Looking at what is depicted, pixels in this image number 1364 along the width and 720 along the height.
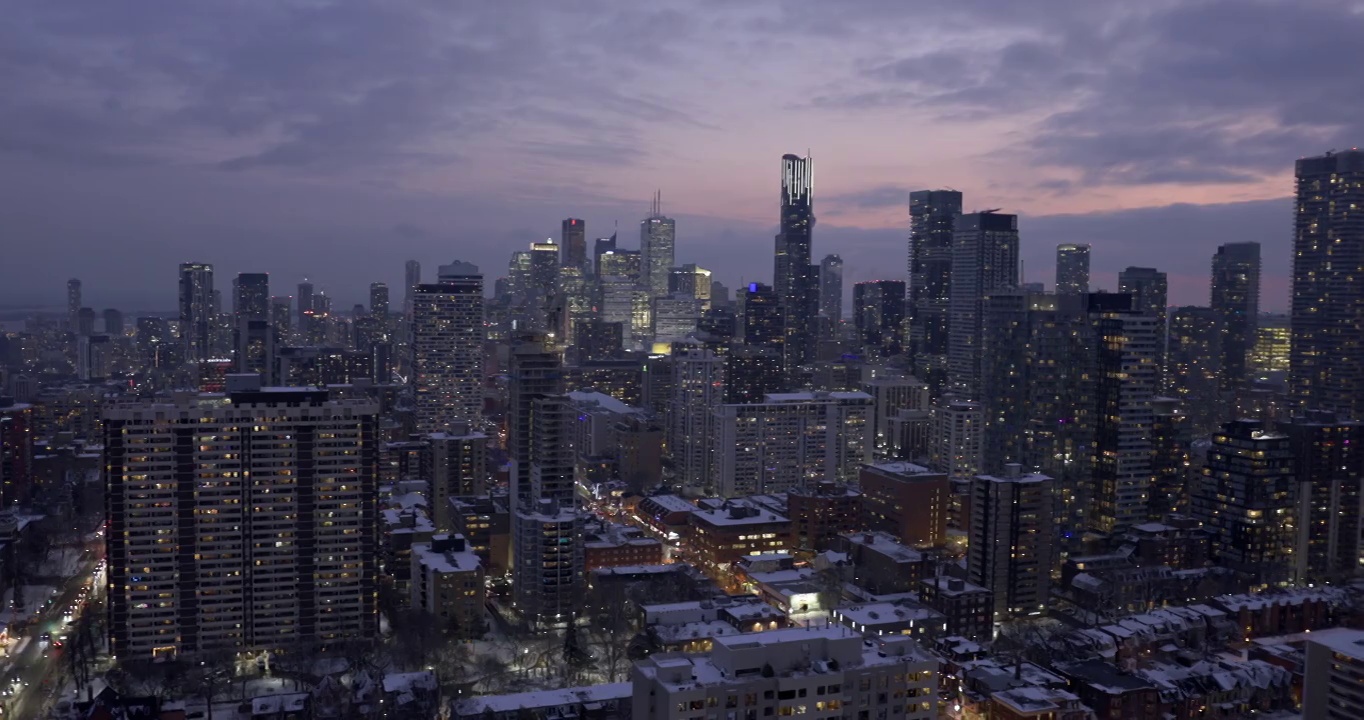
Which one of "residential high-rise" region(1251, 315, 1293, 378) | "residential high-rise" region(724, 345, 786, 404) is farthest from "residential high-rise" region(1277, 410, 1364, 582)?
"residential high-rise" region(1251, 315, 1293, 378)

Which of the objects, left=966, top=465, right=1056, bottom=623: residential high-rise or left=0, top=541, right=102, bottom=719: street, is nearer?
left=0, top=541, right=102, bottom=719: street

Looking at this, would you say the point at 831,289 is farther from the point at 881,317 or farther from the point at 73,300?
the point at 73,300

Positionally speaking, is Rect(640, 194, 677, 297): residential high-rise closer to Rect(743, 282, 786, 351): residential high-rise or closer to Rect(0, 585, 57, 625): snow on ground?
Rect(743, 282, 786, 351): residential high-rise

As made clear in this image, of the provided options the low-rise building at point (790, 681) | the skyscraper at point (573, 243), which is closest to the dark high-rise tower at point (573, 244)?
the skyscraper at point (573, 243)

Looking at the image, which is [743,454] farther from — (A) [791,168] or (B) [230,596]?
(A) [791,168]

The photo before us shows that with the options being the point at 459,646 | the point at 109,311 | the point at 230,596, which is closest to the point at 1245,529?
the point at 459,646

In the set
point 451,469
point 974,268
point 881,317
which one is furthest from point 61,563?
point 881,317
